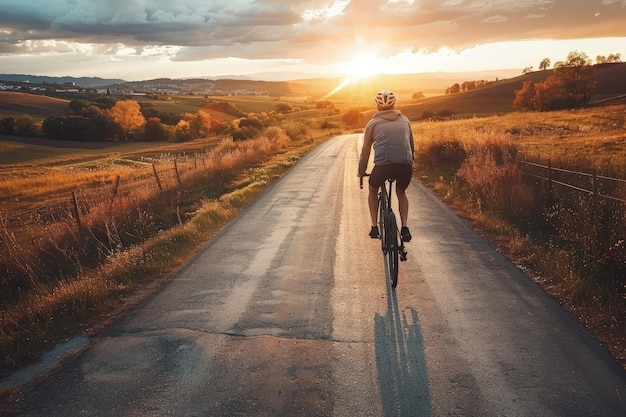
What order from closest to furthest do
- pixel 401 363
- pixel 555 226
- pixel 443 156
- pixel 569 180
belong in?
pixel 401 363 < pixel 555 226 < pixel 569 180 < pixel 443 156

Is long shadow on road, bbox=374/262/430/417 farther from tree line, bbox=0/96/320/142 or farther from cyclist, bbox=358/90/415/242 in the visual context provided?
tree line, bbox=0/96/320/142

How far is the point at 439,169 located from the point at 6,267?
652 inches

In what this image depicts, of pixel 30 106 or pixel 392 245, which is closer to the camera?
pixel 392 245

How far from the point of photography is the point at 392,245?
6.62 m

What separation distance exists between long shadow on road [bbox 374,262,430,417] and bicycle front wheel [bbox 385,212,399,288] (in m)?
0.69

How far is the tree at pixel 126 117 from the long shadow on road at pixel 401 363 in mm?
94655

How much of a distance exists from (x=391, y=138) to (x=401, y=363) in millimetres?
3307

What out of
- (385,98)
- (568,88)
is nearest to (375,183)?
(385,98)

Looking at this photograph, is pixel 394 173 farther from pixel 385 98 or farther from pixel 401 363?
pixel 401 363

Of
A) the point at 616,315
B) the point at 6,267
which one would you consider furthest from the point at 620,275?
the point at 6,267

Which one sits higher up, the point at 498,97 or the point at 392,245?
the point at 498,97

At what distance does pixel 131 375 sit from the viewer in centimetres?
431

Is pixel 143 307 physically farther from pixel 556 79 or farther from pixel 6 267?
pixel 556 79

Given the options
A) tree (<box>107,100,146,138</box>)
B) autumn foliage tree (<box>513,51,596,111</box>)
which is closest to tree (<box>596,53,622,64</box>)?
autumn foliage tree (<box>513,51,596,111</box>)
